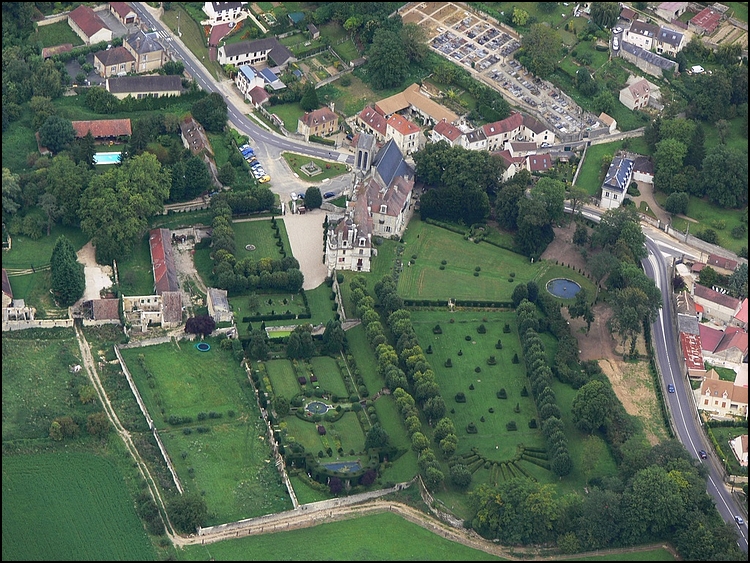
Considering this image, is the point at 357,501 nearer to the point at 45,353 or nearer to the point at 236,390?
the point at 236,390

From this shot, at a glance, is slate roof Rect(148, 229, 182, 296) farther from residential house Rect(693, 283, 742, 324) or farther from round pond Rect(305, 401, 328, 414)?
residential house Rect(693, 283, 742, 324)

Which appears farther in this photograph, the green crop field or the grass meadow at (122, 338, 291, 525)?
the grass meadow at (122, 338, 291, 525)

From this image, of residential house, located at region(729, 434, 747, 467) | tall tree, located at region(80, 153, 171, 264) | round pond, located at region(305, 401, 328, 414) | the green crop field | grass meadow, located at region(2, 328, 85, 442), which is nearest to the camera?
the green crop field

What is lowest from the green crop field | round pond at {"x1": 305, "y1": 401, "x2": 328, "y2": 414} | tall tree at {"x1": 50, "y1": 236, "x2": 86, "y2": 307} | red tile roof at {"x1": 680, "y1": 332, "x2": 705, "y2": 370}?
round pond at {"x1": 305, "y1": 401, "x2": 328, "y2": 414}

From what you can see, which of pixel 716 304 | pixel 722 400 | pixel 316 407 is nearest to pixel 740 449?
pixel 722 400

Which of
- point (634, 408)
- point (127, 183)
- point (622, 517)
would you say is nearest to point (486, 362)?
point (634, 408)

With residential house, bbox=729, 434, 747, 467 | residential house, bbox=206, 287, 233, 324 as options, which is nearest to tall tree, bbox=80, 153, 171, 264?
residential house, bbox=206, 287, 233, 324
